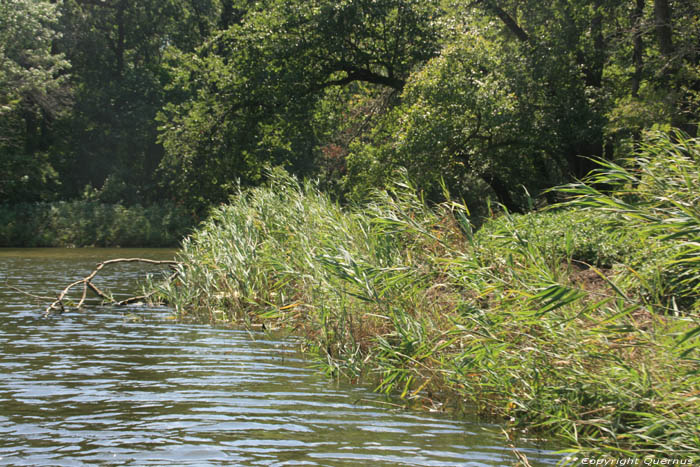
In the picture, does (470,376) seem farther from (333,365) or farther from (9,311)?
(9,311)

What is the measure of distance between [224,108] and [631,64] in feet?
41.3

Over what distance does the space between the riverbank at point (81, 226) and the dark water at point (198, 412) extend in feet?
87.1

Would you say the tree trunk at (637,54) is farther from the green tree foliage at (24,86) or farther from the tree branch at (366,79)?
the green tree foliage at (24,86)

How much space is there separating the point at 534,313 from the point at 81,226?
35506 mm

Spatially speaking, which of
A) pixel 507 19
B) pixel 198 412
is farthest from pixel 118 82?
pixel 198 412

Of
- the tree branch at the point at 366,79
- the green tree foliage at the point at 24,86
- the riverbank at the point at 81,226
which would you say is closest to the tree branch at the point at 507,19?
the tree branch at the point at 366,79

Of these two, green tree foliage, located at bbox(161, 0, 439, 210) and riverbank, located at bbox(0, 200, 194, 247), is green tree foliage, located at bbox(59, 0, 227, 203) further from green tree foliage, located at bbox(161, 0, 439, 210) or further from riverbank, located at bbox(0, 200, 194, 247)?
green tree foliage, located at bbox(161, 0, 439, 210)

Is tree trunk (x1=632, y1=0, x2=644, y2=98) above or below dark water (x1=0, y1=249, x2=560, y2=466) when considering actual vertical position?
above

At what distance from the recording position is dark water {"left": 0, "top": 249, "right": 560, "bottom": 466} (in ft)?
18.4

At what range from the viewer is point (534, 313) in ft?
18.0

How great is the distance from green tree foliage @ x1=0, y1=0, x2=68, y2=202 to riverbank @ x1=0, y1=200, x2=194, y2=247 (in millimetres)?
2190

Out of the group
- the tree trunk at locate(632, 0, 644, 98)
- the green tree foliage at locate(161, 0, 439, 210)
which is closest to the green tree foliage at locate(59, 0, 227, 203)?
the green tree foliage at locate(161, 0, 439, 210)

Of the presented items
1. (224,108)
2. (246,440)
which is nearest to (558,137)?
(224,108)

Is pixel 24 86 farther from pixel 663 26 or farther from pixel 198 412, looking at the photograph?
pixel 198 412
